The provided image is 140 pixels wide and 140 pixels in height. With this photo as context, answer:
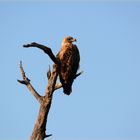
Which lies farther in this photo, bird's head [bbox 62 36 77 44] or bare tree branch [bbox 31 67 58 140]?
bird's head [bbox 62 36 77 44]

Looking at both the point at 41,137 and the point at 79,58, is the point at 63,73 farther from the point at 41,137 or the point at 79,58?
the point at 41,137

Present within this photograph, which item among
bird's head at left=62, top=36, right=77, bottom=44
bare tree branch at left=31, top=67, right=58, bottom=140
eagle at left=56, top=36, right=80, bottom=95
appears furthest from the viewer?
bird's head at left=62, top=36, right=77, bottom=44

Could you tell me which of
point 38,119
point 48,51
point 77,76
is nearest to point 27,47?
point 48,51

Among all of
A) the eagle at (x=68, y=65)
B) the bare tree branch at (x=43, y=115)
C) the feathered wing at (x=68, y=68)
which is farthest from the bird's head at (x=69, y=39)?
the bare tree branch at (x=43, y=115)

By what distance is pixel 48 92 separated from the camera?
330 inches

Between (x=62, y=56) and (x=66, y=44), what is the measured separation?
91cm

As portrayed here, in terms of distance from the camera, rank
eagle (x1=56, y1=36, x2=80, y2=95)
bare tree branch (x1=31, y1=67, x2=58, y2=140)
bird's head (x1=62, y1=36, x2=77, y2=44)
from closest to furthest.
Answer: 1. bare tree branch (x1=31, y1=67, x2=58, y2=140)
2. eagle (x1=56, y1=36, x2=80, y2=95)
3. bird's head (x1=62, y1=36, x2=77, y2=44)

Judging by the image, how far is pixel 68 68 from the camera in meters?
9.52

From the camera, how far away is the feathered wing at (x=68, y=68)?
9438 millimetres

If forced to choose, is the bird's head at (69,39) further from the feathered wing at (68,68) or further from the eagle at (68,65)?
the feathered wing at (68,68)

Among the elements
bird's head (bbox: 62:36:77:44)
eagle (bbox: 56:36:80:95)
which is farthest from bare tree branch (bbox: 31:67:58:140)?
bird's head (bbox: 62:36:77:44)

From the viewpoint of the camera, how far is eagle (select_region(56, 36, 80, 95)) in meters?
9.44

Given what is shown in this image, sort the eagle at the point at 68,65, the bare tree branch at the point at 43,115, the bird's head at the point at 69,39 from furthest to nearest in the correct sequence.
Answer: the bird's head at the point at 69,39 < the eagle at the point at 68,65 < the bare tree branch at the point at 43,115

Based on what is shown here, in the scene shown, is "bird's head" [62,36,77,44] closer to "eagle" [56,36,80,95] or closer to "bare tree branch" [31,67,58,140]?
"eagle" [56,36,80,95]
